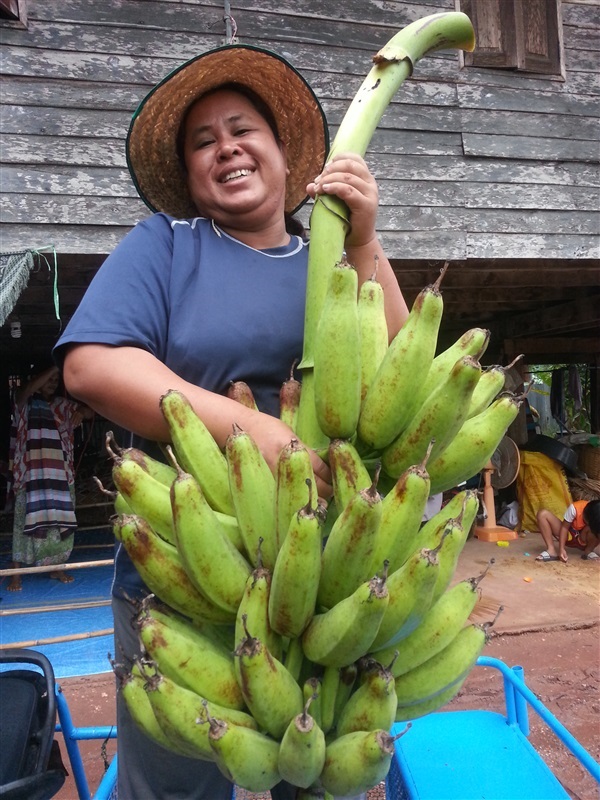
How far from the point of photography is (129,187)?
3680 millimetres

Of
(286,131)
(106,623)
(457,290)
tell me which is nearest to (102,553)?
(106,623)

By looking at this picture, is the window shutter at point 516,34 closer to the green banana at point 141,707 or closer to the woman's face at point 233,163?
the woman's face at point 233,163

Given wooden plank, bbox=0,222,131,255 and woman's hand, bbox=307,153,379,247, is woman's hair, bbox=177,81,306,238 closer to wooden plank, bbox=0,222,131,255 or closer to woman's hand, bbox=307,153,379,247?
woman's hand, bbox=307,153,379,247

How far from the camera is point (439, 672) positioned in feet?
3.11

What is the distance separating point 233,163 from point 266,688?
110 centimetres

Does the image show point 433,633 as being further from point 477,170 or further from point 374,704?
point 477,170

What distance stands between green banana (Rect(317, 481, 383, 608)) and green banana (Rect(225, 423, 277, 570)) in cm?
11

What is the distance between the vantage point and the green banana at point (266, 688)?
0.76 meters

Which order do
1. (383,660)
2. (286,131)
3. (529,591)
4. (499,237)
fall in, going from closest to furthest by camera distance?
(383,660) < (286,131) < (499,237) < (529,591)

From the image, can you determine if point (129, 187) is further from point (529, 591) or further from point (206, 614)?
point (529, 591)

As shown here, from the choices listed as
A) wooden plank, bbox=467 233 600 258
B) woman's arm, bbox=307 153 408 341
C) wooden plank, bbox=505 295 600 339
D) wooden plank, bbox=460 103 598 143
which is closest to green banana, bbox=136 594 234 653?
woman's arm, bbox=307 153 408 341

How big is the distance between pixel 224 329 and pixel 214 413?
0.27 meters

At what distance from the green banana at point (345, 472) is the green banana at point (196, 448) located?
20 cm

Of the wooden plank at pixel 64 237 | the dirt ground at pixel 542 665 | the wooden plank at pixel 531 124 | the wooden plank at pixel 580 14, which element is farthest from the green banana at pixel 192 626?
the wooden plank at pixel 580 14
